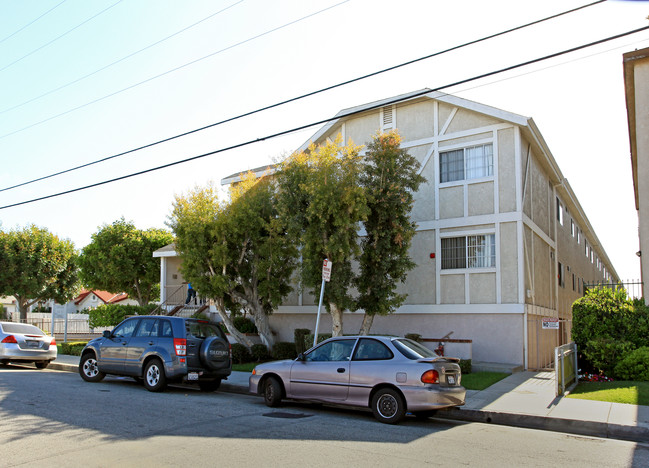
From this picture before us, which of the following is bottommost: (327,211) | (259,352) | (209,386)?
(209,386)

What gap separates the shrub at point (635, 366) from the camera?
42.4 ft

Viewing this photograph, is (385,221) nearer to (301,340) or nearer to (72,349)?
(301,340)

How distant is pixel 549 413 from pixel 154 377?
27.0ft

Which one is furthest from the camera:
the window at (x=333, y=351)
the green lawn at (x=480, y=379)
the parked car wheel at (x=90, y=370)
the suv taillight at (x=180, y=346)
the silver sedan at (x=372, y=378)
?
the parked car wheel at (x=90, y=370)

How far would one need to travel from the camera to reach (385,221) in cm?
1603

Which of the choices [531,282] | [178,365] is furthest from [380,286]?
[178,365]

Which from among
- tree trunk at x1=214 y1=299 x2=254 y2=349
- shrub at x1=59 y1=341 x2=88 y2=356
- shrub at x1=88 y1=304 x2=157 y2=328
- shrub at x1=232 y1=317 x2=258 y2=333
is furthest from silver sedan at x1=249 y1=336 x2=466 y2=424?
shrub at x1=88 y1=304 x2=157 y2=328

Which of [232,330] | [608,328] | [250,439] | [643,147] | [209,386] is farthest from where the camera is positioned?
[232,330]

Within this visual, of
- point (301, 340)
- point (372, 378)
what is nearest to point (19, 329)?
point (301, 340)

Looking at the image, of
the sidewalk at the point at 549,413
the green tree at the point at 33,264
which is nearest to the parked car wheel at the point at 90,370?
the sidewalk at the point at 549,413

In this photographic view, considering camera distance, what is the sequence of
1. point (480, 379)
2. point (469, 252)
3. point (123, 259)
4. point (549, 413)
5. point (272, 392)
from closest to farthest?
point (549, 413) → point (272, 392) → point (480, 379) → point (469, 252) → point (123, 259)

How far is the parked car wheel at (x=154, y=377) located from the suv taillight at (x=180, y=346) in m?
0.54

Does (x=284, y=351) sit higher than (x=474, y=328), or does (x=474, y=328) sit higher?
(x=474, y=328)

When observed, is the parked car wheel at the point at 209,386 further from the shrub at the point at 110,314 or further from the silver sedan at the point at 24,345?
the shrub at the point at 110,314
